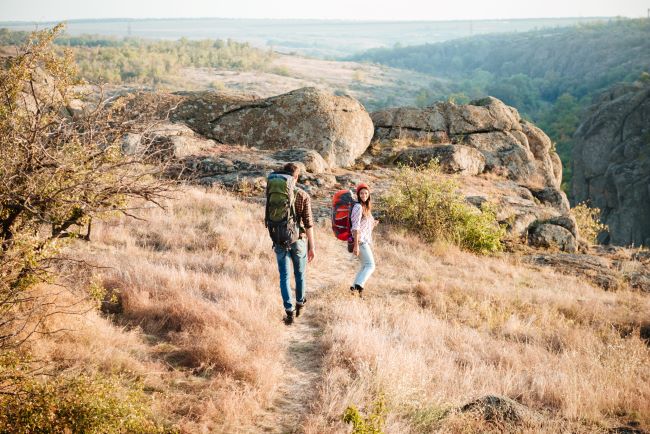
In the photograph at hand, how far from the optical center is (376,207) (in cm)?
1463

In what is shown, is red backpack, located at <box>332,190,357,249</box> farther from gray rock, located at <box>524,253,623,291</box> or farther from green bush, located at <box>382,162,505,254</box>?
gray rock, located at <box>524,253,623,291</box>

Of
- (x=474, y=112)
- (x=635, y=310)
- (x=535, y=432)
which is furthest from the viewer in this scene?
(x=474, y=112)

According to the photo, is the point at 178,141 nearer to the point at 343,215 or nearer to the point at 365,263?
the point at 343,215

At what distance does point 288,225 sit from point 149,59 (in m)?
151

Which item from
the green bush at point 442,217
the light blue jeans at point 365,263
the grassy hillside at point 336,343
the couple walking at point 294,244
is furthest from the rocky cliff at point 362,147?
the couple walking at point 294,244

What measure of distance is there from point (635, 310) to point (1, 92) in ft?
39.9

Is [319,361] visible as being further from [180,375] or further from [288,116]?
[288,116]

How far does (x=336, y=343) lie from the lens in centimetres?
582

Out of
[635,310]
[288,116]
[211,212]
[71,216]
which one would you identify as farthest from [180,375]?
[288,116]

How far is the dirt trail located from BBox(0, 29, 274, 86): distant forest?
3381 inches

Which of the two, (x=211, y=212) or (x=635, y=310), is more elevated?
(x=211, y=212)

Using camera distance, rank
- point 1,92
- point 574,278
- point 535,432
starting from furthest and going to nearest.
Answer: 1. point 574,278
2. point 1,92
3. point 535,432

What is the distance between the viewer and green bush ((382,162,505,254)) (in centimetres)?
1310

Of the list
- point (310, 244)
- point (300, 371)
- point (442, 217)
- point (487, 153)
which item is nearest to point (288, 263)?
point (310, 244)
